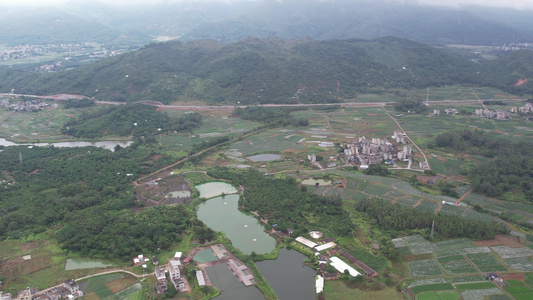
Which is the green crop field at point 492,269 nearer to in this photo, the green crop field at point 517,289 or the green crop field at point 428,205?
the green crop field at point 517,289

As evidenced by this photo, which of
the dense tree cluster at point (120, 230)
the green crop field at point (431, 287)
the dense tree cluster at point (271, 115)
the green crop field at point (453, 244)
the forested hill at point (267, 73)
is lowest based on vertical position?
the green crop field at point (431, 287)

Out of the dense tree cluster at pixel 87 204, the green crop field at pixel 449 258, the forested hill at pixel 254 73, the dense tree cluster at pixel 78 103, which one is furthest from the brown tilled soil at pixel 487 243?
the dense tree cluster at pixel 78 103

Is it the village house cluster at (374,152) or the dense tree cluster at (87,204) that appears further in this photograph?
the village house cluster at (374,152)

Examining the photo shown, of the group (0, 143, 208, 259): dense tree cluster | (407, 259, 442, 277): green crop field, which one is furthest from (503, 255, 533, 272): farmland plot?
(0, 143, 208, 259): dense tree cluster

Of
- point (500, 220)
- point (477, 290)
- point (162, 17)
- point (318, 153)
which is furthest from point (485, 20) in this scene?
point (477, 290)

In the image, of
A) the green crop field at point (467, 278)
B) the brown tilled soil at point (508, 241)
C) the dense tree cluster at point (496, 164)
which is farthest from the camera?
the dense tree cluster at point (496, 164)

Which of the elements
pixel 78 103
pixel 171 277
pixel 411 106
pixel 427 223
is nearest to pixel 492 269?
pixel 427 223

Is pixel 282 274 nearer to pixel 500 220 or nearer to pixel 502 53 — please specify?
pixel 500 220
